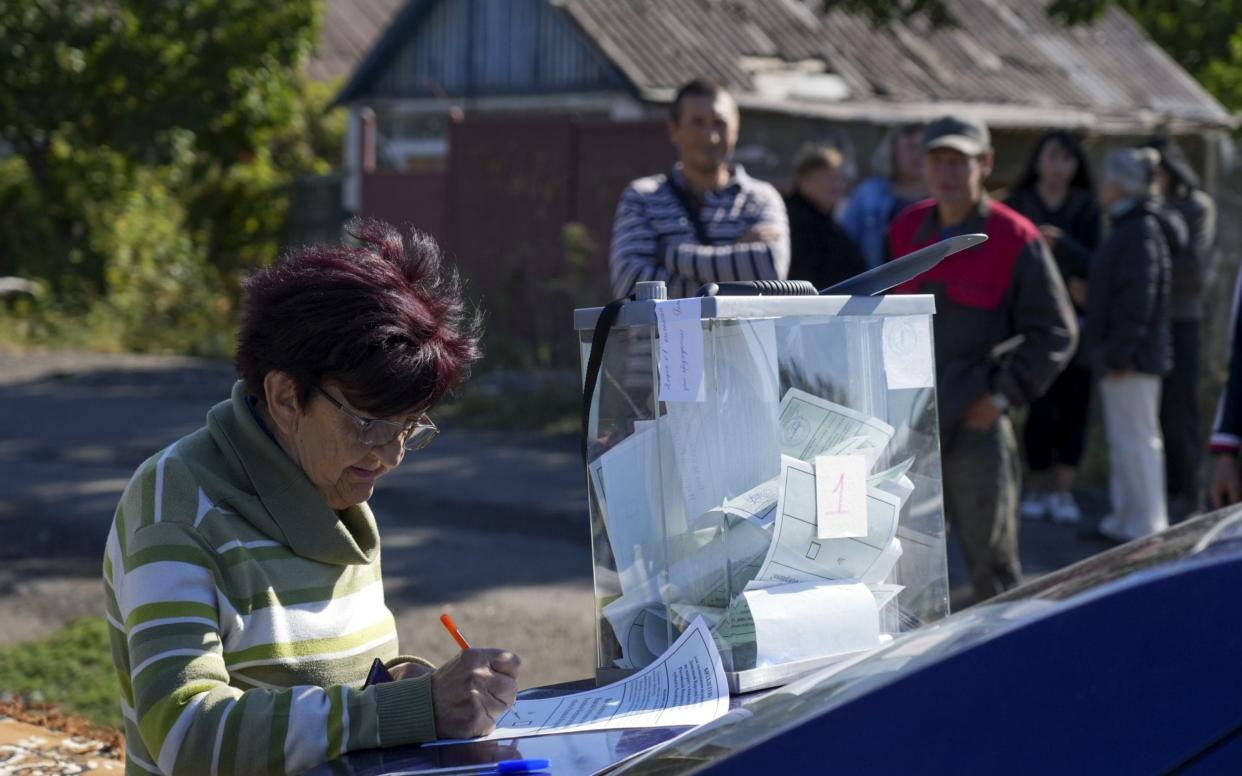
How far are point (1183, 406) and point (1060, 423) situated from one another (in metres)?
0.64

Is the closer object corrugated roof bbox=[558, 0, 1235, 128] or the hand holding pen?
the hand holding pen

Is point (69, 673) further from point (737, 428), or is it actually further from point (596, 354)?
point (737, 428)

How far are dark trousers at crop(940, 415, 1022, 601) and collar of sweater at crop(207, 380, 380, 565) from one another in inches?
122

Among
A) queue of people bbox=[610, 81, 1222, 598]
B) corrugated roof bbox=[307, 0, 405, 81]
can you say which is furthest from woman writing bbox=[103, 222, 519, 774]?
corrugated roof bbox=[307, 0, 405, 81]

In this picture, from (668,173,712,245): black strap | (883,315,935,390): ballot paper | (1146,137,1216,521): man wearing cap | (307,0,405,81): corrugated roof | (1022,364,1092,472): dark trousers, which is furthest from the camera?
(307,0,405,81): corrugated roof

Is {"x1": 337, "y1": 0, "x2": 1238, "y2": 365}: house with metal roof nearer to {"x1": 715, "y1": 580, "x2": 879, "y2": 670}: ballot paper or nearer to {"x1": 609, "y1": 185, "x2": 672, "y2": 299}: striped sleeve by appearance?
{"x1": 609, "y1": 185, "x2": 672, "y2": 299}: striped sleeve

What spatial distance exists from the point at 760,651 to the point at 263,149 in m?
17.5

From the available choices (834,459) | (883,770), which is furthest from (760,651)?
(883,770)

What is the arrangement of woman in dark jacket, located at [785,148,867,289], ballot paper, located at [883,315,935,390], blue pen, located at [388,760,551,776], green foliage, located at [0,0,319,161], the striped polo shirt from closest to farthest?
blue pen, located at [388,760,551,776] → ballot paper, located at [883,315,935,390] → the striped polo shirt → woman in dark jacket, located at [785,148,867,289] → green foliage, located at [0,0,319,161]

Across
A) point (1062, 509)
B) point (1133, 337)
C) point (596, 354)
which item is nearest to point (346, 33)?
point (1062, 509)

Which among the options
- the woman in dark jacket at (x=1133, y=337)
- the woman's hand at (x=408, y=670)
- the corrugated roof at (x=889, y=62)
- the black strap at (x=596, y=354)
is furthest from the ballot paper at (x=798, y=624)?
the corrugated roof at (x=889, y=62)

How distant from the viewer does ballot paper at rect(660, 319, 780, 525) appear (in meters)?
2.19

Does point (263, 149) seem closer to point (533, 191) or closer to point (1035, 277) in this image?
point (533, 191)

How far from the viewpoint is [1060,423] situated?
8203mm
